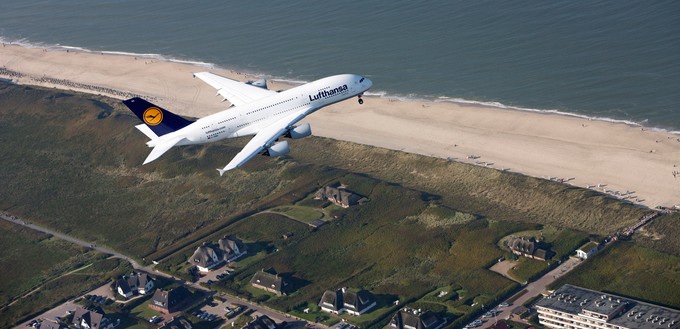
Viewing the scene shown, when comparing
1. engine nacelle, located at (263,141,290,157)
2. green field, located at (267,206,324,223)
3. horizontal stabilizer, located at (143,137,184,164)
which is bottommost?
green field, located at (267,206,324,223)

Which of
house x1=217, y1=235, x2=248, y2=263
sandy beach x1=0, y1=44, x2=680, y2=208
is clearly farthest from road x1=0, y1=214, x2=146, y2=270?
Answer: sandy beach x1=0, y1=44, x2=680, y2=208

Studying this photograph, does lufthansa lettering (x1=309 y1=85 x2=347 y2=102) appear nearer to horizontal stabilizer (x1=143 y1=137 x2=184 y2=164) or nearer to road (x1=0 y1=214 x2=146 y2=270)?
horizontal stabilizer (x1=143 y1=137 x2=184 y2=164)

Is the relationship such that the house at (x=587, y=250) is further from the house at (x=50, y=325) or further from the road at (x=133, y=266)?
the house at (x=50, y=325)

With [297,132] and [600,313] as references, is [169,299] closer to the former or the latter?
[297,132]

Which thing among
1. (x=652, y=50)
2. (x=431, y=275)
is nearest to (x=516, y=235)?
(x=431, y=275)

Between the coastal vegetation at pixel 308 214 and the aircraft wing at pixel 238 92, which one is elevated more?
the aircraft wing at pixel 238 92

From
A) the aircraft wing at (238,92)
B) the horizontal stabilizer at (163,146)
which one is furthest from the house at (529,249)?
the horizontal stabilizer at (163,146)

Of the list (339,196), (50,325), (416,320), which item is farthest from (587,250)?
(50,325)
